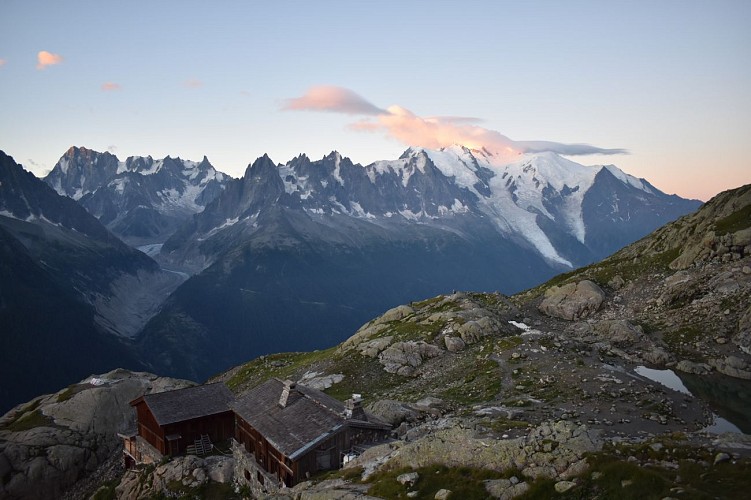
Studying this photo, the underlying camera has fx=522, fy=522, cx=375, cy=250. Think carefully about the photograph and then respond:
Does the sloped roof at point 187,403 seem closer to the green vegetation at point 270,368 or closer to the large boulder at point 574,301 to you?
the green vegetation at point 270,368

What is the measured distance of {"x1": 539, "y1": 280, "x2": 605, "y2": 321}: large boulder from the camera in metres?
87.2

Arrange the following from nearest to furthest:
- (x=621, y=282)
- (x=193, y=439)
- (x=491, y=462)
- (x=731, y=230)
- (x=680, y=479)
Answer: (x=680, y=479) → (x=491, y=462) → (x=193, y=439) → (x=731, y=230) → (x=621, y=282)

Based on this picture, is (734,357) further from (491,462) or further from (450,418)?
(491,462)

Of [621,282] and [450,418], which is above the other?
[621,282]

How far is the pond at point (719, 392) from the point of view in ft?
157

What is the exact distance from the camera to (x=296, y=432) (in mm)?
42375

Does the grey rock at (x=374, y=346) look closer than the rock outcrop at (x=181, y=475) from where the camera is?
No

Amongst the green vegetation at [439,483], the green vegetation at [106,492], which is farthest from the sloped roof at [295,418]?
the green vegetation at [106,492]

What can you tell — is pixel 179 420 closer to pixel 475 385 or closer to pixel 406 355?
pixel 406 355

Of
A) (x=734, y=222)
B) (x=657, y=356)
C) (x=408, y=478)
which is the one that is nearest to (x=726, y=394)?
(x=657, y=356)

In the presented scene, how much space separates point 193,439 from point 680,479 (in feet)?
179

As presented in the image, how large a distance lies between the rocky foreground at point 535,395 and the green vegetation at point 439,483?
107 mm

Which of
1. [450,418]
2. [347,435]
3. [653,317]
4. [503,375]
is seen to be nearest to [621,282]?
[653,317]

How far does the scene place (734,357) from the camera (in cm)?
5875
